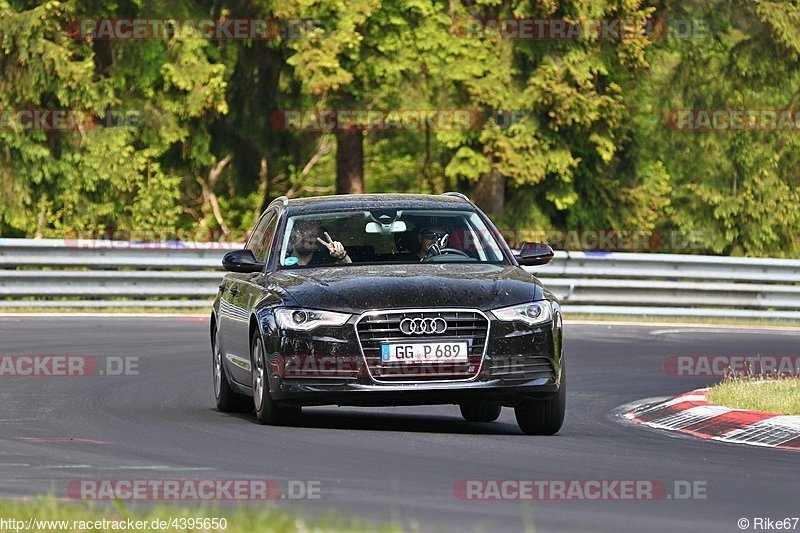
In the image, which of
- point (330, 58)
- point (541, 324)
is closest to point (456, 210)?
point (541, 324)

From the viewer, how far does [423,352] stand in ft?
37.0

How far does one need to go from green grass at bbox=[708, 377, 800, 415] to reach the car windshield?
6.91 feet

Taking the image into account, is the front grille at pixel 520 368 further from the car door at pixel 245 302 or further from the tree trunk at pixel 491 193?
the tree trunk at pixel 491 193

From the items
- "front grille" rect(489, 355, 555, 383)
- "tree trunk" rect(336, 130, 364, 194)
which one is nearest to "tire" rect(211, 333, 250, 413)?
"front grille" rect(489, 355, 555, 383)

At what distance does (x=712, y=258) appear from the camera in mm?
26266

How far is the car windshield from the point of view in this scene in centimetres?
1262

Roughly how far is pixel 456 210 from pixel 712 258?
13.7 metres

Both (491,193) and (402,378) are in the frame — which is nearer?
(402,378)

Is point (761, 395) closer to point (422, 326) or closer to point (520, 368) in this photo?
point (520, 368)

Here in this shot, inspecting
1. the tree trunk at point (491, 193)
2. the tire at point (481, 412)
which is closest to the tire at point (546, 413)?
the tire at point (481, 412)

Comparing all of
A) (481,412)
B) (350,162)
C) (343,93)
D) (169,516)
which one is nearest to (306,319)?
(481,412)

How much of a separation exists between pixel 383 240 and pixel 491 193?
23.2m

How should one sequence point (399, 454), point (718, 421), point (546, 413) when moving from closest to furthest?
point (399, 454), point (546, 413), point (718, 421)

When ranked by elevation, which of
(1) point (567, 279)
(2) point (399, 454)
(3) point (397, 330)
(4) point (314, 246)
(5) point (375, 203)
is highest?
(5) point (375, 203)
